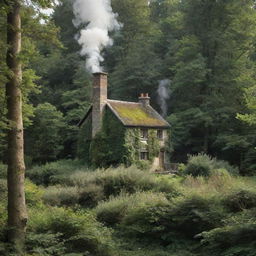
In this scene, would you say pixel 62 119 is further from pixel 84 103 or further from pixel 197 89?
pixel 197 89

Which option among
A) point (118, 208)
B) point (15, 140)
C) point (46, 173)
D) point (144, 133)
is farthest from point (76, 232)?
point (144, 133)

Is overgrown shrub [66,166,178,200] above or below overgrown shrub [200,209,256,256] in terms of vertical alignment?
above

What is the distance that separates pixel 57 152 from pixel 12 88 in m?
32.8

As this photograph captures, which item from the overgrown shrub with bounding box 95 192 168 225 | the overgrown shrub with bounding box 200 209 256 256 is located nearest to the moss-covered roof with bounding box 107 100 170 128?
the overgrown shrub with bounding box 95 192 168 225

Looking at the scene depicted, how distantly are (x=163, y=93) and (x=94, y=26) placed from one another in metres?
10.9

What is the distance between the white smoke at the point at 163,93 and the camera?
47094mm

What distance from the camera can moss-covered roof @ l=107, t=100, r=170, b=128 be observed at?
35.8 metres

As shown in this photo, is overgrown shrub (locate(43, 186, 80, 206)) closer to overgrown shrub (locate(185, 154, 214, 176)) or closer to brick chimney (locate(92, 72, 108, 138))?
overgrown shrub (locate(185, 154, 214, 176))

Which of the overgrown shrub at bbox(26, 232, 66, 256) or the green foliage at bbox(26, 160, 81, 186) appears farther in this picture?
the green foliage at bbox(26, 160, 81, 186)

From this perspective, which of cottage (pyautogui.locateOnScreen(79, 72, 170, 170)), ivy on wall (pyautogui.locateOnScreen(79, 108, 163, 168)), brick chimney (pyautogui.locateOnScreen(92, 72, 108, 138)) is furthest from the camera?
brick chimney (pyautogui.locateOnScreen(92, 72, 108, 138))

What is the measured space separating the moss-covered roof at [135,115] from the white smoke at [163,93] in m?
8.15

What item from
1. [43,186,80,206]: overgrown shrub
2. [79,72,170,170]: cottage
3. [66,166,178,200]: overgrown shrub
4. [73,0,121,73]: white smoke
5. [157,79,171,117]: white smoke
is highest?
[73,0,121,73]: white smoke

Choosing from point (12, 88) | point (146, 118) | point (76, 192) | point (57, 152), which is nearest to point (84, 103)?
point (57, 152)

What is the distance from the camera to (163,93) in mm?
47156
